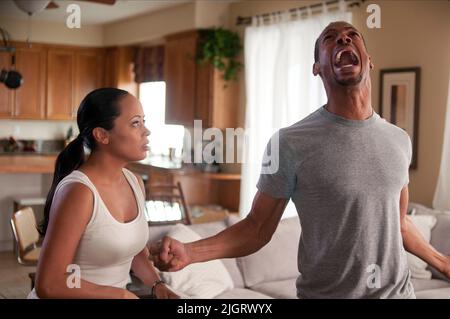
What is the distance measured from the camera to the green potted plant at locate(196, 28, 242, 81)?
174 inches

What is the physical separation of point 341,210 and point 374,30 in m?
1.96

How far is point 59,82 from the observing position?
19.0ft

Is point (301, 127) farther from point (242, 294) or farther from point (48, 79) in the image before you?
point (48, 79)

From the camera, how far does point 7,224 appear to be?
164 inches

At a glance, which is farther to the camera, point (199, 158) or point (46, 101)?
point (46, 101)

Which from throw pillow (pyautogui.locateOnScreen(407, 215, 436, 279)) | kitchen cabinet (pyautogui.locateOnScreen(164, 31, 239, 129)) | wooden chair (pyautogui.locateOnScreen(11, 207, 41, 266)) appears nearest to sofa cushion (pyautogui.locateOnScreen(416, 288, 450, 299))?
throw pillow (pyautogui.locateOnScreen(407, 215, 436, 279))

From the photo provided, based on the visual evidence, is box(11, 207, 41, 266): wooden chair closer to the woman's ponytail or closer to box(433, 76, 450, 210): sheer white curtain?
the woman's ponytail

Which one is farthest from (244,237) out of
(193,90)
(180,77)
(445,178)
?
(180,77)

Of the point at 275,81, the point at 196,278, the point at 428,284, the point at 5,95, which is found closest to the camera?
the point at 196,278

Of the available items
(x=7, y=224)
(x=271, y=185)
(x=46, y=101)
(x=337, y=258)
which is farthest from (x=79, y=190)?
(x=46, y=101)

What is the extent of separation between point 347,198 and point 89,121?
16.9 inches

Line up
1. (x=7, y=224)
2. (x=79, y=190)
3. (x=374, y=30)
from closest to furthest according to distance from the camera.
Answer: (x=79, y=190) → (x=374, y=30) → (x=7, y=224)

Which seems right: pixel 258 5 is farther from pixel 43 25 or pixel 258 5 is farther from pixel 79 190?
pixel 79 190

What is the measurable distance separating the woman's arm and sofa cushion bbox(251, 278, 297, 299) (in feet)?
5.65
